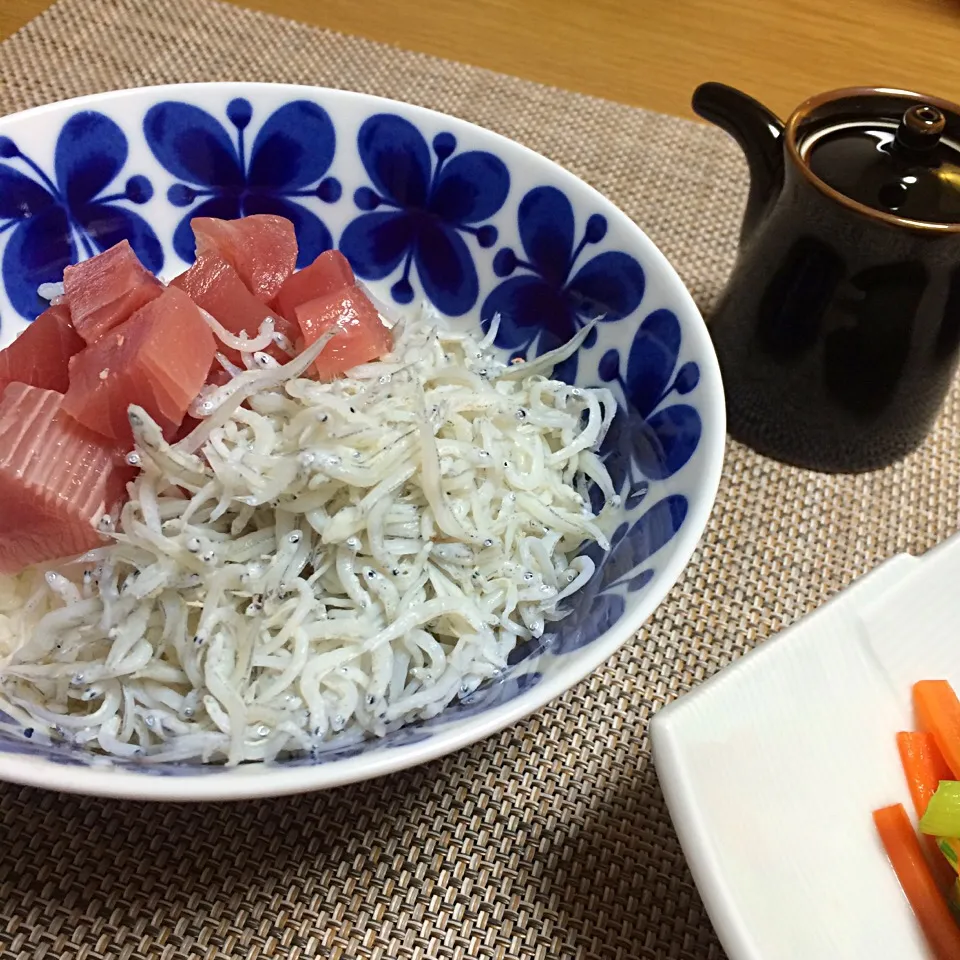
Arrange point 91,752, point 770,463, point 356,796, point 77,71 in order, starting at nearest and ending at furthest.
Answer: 1. point 91,752
2. point 356,796
3. point 770,463
4. point 77,71

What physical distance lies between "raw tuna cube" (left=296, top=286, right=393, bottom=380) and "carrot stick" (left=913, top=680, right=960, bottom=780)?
693mm

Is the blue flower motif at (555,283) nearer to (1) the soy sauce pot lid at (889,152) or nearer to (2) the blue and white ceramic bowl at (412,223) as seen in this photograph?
(2) the blue and white ceramic bowl at (412,223)

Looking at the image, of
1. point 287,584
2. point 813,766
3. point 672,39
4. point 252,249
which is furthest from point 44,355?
point 672,39

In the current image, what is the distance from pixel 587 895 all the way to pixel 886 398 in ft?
2.38

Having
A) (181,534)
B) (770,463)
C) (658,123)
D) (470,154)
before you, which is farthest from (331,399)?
(658,123)

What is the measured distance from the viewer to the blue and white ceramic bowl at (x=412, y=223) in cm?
94

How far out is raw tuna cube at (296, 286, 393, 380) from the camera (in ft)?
3.04

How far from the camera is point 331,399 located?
34.4 inches

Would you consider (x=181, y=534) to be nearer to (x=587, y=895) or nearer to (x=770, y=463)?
(x=587, y=895)

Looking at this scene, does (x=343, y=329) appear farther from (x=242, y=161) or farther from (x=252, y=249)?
(x=242, y=161)

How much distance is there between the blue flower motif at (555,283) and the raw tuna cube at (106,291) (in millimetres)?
435

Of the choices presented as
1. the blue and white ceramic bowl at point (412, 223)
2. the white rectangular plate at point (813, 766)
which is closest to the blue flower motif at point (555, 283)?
the blue and white ceramic bowl at point (412, 223)

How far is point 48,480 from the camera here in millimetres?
789

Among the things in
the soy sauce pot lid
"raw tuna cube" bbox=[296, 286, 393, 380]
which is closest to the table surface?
the soy sauce pot lid
